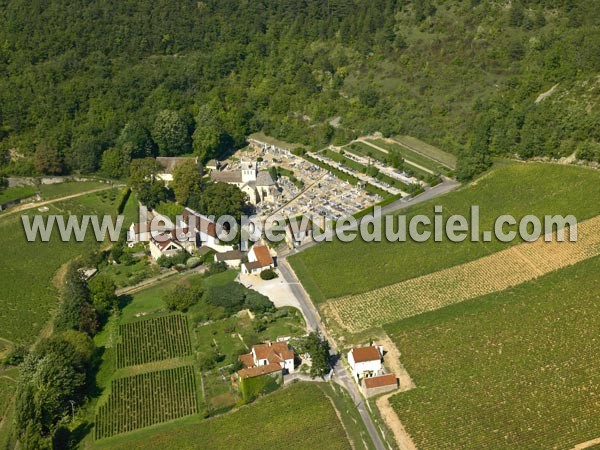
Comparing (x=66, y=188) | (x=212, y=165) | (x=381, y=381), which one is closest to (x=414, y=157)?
(x=212, y=165)

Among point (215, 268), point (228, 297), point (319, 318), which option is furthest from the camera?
point (215, 268)

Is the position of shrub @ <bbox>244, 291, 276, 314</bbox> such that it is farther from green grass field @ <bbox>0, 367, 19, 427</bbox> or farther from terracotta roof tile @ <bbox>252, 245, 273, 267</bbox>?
green grass field @ <bbox>0, 367, 19, 427</bbox>

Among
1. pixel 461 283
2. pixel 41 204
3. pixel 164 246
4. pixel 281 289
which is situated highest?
pixel 461 283

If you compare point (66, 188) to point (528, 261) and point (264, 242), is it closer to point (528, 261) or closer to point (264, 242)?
point (264, 242)

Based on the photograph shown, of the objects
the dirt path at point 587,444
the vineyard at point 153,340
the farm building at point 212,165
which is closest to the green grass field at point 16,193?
the farm building at point 212,165

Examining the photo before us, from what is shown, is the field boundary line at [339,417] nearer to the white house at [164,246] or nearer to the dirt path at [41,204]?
the white house at [164,246]

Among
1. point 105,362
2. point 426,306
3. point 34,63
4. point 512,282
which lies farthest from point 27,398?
point 34,63
